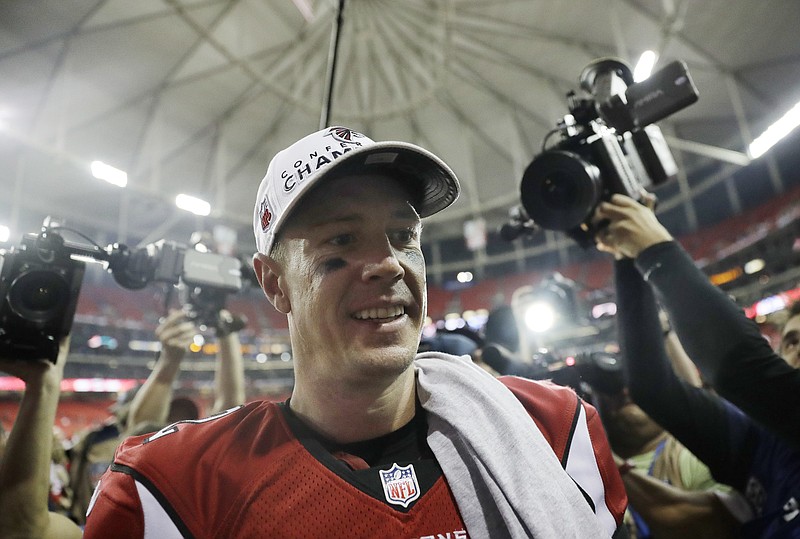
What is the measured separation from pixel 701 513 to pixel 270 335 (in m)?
21.9

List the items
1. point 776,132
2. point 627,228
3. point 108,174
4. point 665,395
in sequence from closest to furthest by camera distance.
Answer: point 627,228, point 665,395, point 776,132, point 108,174

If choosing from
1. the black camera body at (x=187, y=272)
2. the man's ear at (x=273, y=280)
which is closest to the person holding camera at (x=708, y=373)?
the man's ear at (x=273, y=280)

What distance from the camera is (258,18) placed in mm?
10281

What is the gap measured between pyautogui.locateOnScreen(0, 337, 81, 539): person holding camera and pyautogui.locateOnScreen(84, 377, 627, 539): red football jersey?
398 mm

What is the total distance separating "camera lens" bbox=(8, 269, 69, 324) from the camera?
4.80 feet

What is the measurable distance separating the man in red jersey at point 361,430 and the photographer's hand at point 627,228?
49cm

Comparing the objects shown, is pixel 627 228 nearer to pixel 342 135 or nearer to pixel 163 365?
pixel 342 135

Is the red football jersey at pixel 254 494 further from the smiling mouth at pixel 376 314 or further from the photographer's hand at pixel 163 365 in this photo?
the photographer's hand at pixel 163 365

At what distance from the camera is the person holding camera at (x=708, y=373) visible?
44.8 inches

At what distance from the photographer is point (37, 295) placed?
153cm

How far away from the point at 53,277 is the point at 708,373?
6.62 feet

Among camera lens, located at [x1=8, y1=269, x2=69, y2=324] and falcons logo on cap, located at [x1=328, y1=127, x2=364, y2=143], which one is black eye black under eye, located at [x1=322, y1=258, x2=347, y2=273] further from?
camera lens, located at [x1=8, y1=269, x2=69, y2=324]

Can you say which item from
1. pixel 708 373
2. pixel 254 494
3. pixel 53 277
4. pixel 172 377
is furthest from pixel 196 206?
pixel 708 373

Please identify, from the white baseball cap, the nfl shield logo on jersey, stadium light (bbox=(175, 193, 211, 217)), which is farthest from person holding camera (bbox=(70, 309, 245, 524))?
stadium light (bbox=(175, 193, 211, 217))
